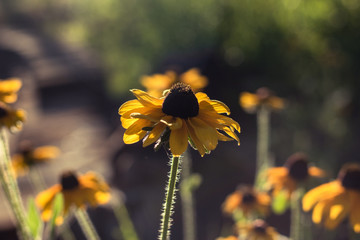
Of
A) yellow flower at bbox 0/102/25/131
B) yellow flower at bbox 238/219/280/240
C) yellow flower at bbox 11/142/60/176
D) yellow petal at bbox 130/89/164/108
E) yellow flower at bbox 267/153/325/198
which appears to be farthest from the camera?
yellow flower at bbox 11/142/60/176

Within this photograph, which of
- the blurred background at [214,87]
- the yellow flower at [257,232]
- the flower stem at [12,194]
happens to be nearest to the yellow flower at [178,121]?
the flower stem at [12,194]

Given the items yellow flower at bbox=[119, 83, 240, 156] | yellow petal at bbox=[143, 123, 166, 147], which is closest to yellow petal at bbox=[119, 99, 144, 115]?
yellow flower at bbox=[119, 83, 240, 156]

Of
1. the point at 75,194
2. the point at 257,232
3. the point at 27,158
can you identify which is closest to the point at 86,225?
the point at 75,194

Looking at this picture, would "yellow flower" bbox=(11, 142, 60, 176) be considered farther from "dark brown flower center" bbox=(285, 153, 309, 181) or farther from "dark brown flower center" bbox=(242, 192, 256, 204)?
"dark brown flower center" bbox=(285, 153, 309, 181)

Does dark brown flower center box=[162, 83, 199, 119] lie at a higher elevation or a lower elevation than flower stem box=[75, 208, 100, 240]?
higher

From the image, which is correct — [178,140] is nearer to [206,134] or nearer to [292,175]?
[206,134]
